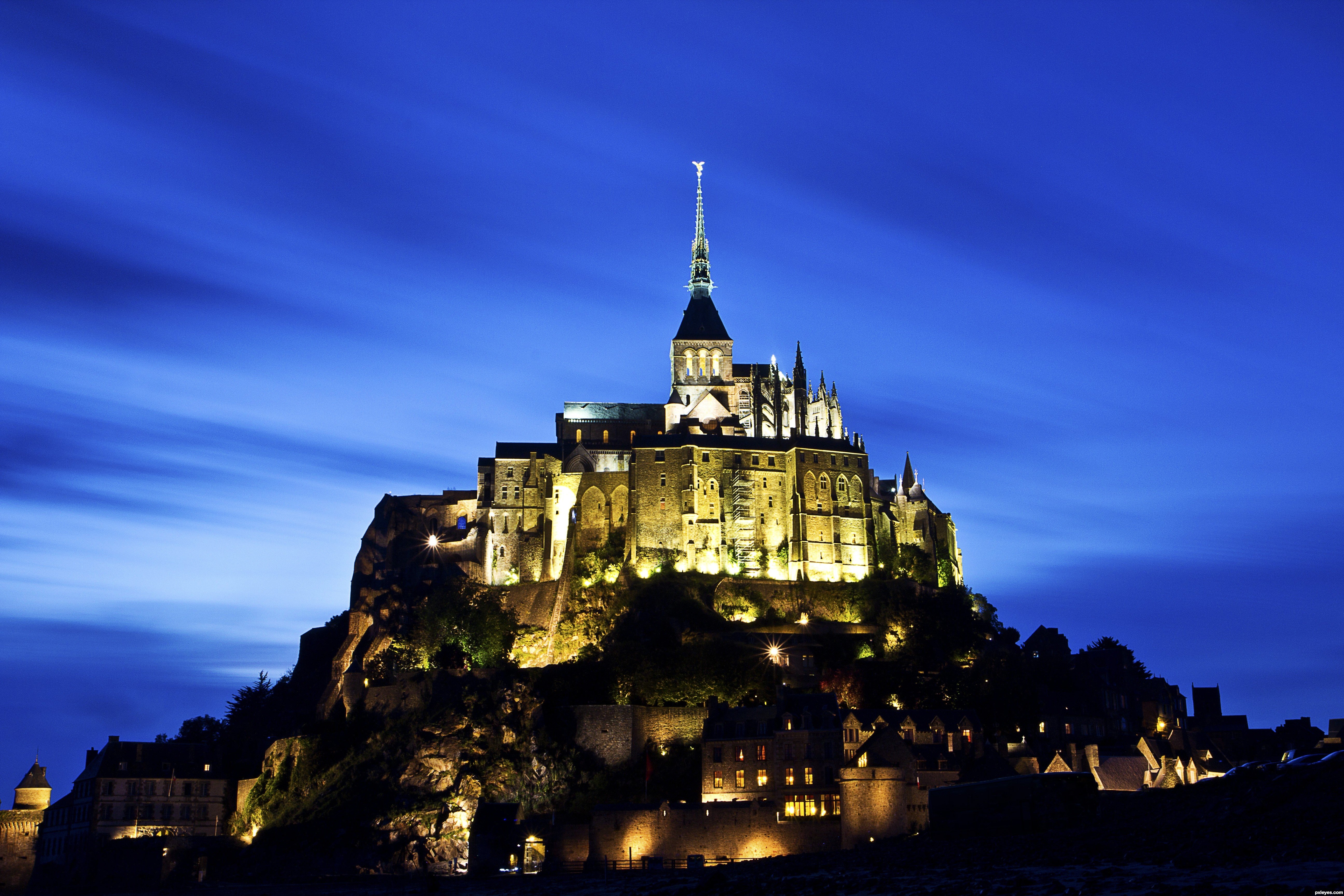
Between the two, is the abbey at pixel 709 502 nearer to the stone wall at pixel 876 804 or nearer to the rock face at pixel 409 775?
the rock face at pixel 409 775

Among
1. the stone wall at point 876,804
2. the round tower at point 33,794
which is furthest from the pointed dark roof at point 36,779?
the stone wall at point 876,804

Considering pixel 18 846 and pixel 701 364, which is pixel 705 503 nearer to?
pixel 701 364

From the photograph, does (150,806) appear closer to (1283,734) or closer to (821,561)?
(821,561)

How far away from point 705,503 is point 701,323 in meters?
25.2

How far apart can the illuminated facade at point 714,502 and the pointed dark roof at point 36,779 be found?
33.8 m

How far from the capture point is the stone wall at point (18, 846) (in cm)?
9119

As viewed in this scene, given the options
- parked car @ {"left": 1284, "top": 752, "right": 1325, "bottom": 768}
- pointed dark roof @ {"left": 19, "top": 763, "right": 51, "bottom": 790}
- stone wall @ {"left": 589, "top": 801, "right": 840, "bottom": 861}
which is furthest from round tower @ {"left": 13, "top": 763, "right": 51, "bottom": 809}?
parked car @ {"left": 1284, "top": 752, "right": 1325, "bottom": 768}

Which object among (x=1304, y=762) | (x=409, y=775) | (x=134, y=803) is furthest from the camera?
(x=134, y=803)

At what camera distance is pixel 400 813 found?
80.5 m

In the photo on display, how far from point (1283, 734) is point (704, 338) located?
2314 inches

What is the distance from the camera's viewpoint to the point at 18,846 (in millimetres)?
92500

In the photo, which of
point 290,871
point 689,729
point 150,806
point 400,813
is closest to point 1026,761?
point 689,729

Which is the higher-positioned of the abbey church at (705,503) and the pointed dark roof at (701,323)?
the pointed dark roof at (701,323)

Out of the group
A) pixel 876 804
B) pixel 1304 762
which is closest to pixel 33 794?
pixel 876 804
